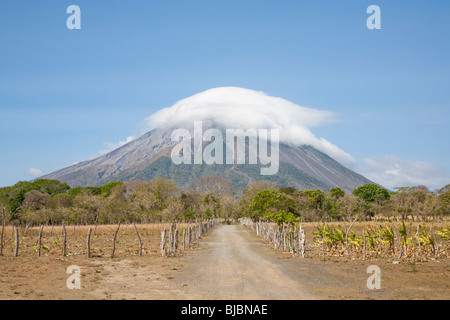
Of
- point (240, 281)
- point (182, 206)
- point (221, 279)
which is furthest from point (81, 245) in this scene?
point (182, 206)

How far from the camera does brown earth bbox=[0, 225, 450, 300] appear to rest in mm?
11898

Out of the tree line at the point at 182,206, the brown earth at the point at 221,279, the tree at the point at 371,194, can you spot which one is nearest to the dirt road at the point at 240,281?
the brown earth at the point at 221,279

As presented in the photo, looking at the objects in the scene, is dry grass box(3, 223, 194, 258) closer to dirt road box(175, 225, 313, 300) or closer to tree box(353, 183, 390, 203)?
dirt road box(175, 225, 313, 300)

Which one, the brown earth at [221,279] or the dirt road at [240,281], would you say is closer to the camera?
the dirt road at [240,281]

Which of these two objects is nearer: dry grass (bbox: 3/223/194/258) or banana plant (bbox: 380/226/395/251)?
banana plant (bbox: 380/226/395/251)

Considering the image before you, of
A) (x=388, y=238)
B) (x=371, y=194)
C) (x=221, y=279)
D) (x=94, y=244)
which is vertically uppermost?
(x=371, y=194)

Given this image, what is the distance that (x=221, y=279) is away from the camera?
14.7 meters

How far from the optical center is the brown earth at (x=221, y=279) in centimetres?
1190

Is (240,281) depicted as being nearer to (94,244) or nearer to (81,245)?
(81,245)

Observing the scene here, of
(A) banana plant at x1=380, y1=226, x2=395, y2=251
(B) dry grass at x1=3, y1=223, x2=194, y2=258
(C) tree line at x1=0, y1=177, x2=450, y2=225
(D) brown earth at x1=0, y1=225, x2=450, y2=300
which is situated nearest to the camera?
(D) brown earth at x1=0, y1=225, x2=450, y2=300

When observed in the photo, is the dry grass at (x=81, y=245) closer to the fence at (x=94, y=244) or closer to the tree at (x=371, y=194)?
the fence at (x=94, y=244)

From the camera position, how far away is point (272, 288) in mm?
12781

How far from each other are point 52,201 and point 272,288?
78.9 m

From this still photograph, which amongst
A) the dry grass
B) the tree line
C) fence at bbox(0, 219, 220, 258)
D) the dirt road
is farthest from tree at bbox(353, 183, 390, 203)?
the dirt road
